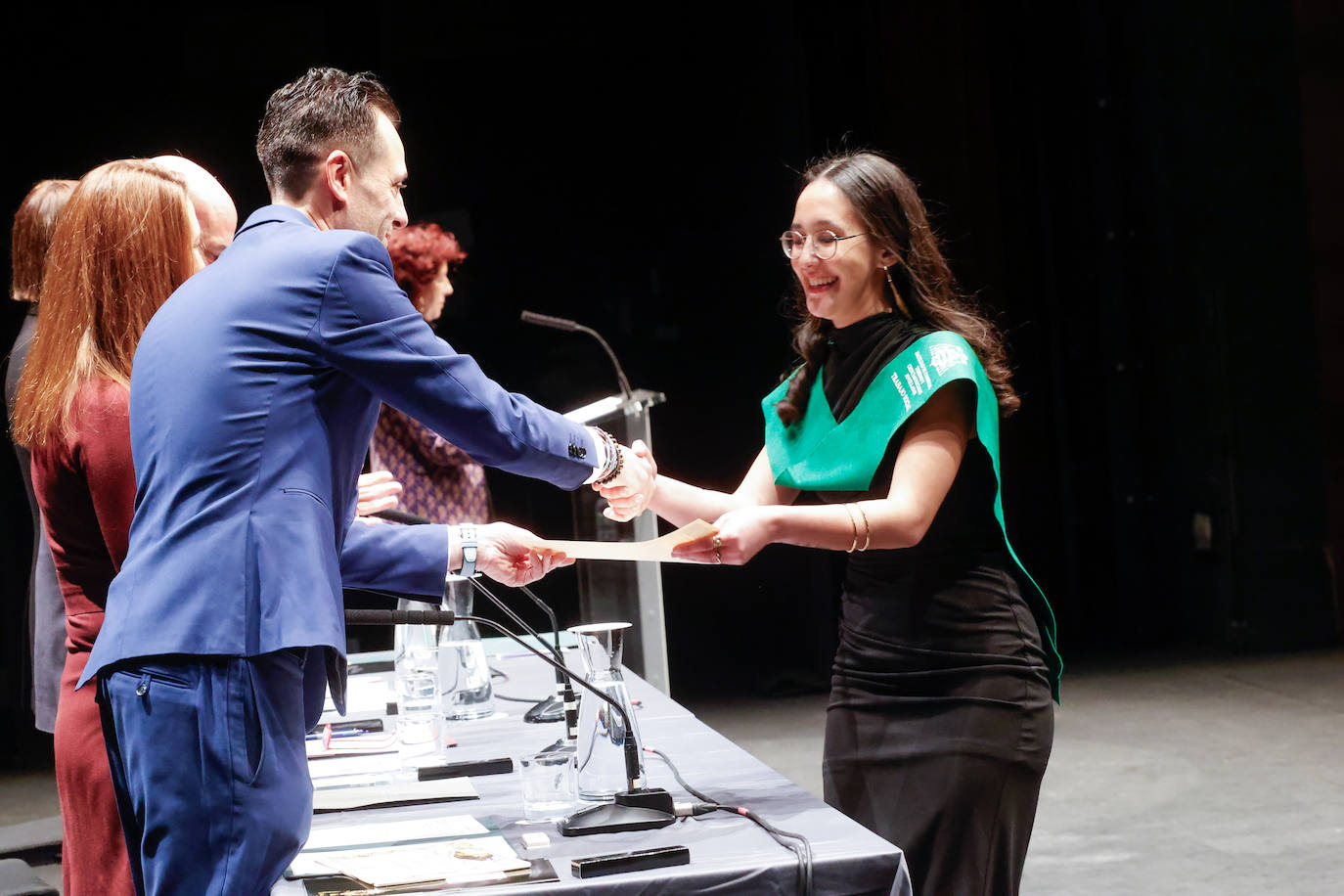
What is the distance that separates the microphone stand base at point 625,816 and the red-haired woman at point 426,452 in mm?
2208

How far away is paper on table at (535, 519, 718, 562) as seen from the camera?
176 centimetres

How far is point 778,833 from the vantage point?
1391 mm

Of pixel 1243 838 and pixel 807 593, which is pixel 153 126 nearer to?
pixel 807 593

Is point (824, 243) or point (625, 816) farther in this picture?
point (824, 243)

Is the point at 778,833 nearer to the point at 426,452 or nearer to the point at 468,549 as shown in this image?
the point at 468,549

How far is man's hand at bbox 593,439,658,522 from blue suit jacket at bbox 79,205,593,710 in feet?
1.56

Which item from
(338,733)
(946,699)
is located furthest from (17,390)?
(946,699)

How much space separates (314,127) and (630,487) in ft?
2.47

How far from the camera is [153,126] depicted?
5305mm

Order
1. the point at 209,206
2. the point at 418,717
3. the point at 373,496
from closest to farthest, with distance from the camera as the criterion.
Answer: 1. the point at 418,717
2. the point at 209,206
3. the point at 373,496

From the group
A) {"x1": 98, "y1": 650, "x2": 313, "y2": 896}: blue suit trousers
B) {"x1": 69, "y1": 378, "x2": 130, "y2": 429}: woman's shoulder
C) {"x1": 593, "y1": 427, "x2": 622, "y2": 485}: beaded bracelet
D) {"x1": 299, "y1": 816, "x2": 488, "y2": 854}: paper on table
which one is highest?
{"x1": 69, "y1": 378, "x2": 130, "y2": 429}: woman's shoulder

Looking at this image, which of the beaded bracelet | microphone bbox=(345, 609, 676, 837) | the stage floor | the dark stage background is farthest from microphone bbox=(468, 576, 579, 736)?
the dark stage background

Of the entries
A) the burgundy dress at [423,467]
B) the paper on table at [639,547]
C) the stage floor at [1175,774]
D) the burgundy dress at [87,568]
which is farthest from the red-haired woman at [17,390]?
the stage floor at [1175,774]

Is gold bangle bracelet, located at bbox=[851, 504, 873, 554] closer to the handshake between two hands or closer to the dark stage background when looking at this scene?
the handshake between two hands
